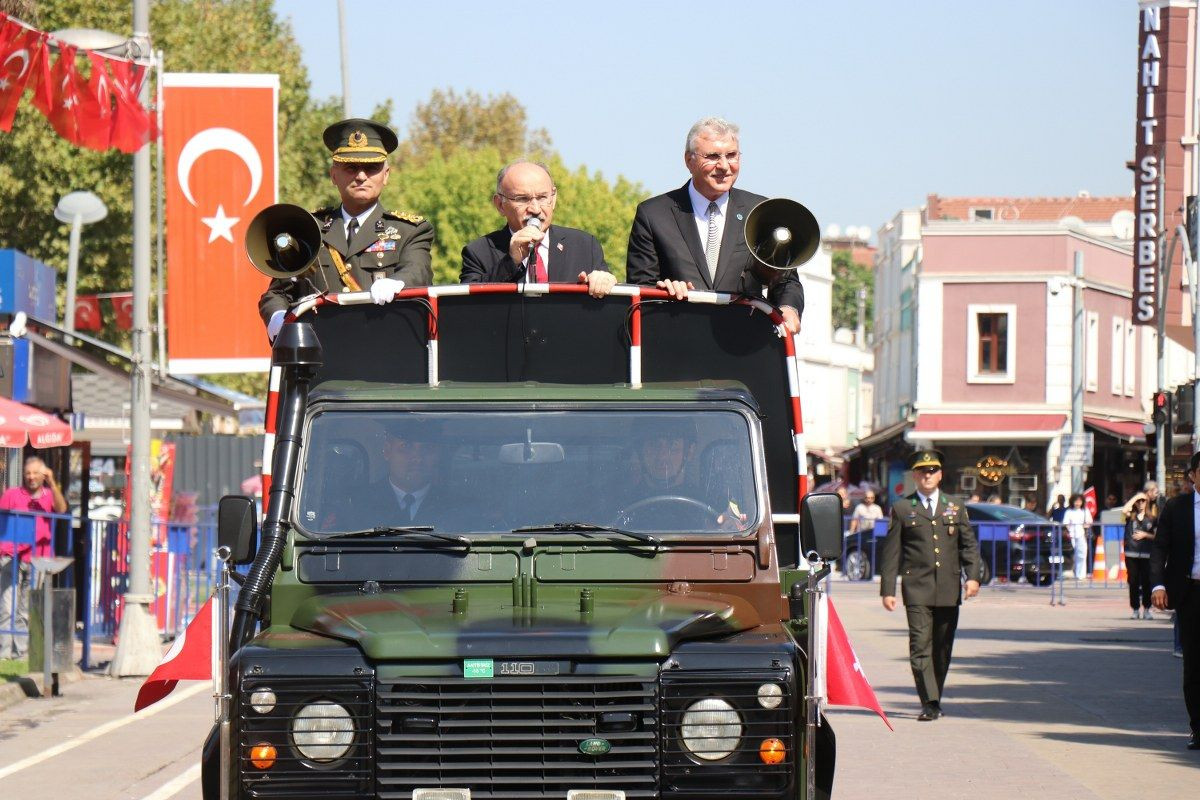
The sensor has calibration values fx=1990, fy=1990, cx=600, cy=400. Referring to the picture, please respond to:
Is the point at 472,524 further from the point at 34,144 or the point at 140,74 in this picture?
the point at 34,144

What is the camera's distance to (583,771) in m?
5.91

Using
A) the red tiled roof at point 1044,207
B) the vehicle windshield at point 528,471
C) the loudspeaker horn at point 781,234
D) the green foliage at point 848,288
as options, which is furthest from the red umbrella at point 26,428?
the green foliage at point 848,288

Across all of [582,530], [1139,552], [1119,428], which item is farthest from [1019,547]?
[582,530]

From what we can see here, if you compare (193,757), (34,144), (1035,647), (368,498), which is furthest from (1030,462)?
(368,498)

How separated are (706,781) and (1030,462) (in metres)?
49.9

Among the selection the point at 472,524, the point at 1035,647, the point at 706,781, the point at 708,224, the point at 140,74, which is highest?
the point at 140,74

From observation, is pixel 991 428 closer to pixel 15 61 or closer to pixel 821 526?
pixel 15 61

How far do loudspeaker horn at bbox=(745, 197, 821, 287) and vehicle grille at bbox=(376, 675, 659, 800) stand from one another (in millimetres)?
2879

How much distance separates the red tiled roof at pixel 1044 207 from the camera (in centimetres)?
8006

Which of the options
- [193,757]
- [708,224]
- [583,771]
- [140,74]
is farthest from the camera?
[140,74]

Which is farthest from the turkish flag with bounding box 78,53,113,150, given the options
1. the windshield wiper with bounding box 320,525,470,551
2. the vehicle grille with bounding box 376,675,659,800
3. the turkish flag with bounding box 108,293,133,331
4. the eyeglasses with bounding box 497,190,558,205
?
the turkish flag with bounding box 108,293,133,331

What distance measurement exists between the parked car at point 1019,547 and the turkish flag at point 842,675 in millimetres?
29968

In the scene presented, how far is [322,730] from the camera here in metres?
5.94

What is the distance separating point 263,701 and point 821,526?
2.12 metres
